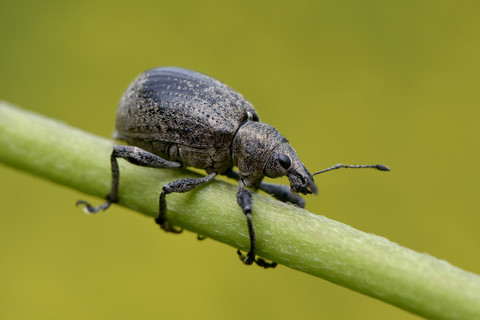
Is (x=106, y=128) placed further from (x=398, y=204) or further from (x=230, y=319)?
(x=398, y=204)

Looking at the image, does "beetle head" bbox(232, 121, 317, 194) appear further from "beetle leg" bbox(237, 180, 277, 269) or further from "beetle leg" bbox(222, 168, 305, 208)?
"beetle leg" bbox(237, 180, 277, 269)

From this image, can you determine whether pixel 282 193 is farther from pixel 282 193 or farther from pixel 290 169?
pixel 290 169

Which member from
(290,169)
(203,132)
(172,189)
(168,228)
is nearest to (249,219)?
(172,189)

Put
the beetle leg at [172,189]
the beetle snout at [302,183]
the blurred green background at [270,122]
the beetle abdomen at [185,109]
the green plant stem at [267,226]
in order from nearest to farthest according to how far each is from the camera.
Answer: the green plant stem at [267,226] < the beetle leg at [172,189] < the beetle snout at [302,183] < the blurred green background at [270,122] < the beetle abdomen at [185,109]

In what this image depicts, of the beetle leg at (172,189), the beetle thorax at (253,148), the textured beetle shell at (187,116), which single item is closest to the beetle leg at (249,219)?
the beetle leg at (172,189)

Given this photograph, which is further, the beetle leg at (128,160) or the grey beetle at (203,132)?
the grey beetle at (203,132)

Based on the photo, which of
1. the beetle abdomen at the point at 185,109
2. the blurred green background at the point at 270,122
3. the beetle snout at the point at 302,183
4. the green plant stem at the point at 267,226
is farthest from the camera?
the beetle abdomen at the point at 185,109

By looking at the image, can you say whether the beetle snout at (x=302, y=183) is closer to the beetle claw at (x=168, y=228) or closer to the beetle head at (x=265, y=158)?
the beetle head at (x=265, y=158)
